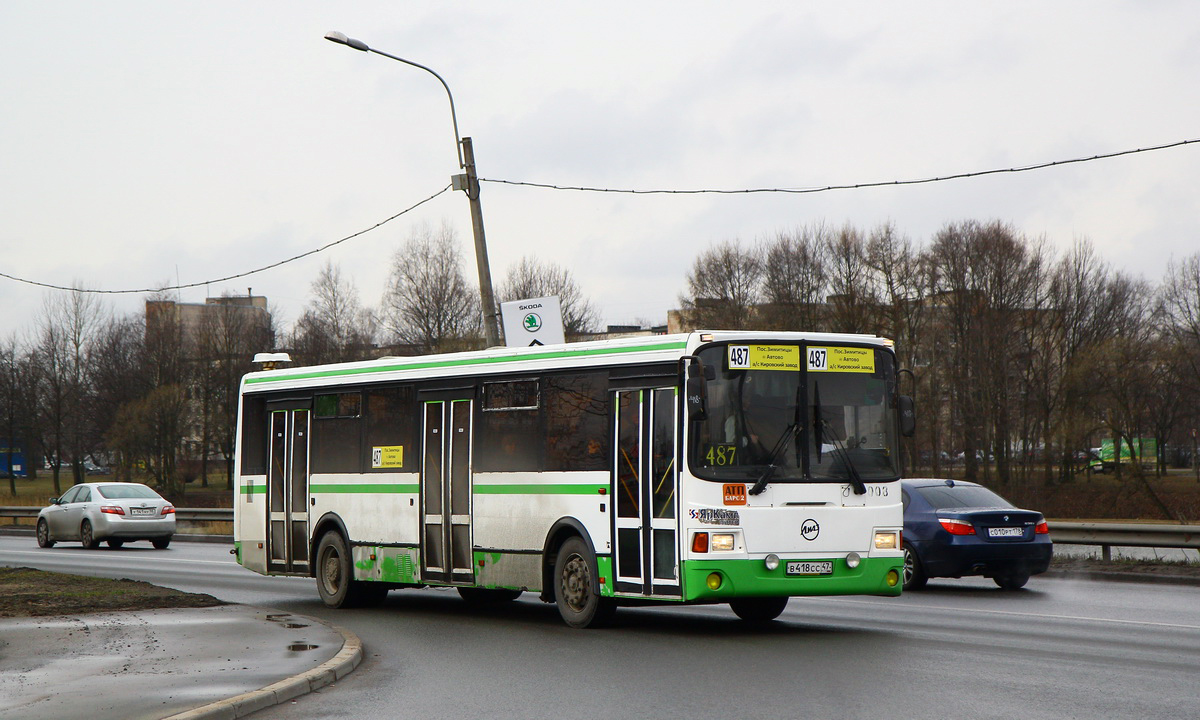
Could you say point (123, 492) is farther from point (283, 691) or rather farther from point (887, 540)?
point (283, 691)

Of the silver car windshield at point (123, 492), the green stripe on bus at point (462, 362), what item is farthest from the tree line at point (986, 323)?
the green stripe on bus at point (462, 362)

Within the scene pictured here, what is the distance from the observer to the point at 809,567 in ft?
41.1

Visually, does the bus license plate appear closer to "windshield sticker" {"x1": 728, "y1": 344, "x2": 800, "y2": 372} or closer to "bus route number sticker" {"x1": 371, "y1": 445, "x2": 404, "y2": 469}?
"windshield sticker" {"x1": 728, "y1": 344, "x2": 800, "y2": 372}

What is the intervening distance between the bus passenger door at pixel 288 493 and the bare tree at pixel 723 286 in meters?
45.3

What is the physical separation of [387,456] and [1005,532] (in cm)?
802

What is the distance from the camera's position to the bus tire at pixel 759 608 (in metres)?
13.9

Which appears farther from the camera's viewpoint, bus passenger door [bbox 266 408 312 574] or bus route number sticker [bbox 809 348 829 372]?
bus passenger door [bbox 266 408 312 574]

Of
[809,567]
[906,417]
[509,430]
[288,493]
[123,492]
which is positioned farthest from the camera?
[123,492]

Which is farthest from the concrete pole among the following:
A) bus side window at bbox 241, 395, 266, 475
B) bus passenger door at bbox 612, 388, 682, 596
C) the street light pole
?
bus passenger door at bbox 612, 388, 682, 596

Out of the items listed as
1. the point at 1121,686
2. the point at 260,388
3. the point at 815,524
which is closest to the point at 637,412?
the point at 815,524

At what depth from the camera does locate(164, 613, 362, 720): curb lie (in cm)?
847

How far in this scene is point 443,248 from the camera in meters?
76.6

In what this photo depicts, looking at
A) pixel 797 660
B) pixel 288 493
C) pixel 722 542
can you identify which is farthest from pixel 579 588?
pixel 288 493

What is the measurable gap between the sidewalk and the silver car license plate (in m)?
8.84
